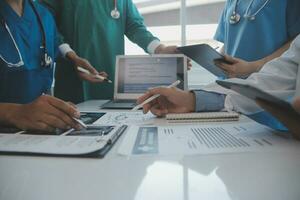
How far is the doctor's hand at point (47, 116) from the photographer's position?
2.02 ft

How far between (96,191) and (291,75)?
0.51 metres

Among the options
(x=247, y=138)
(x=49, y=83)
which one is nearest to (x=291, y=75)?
(x=247, y=138)

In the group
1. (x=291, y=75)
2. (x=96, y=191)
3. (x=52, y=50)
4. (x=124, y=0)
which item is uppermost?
(x=124, y=0)

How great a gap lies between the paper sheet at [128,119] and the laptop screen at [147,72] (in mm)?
319

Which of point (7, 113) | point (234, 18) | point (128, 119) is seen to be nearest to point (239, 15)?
point (234, 18)

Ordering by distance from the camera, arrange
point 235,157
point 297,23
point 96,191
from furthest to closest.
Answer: point 297,23, point 235,157, point 96,191

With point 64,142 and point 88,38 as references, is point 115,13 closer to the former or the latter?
point 88,38

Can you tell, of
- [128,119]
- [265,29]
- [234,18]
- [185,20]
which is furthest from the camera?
[185,20]

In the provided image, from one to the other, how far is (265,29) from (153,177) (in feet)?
2.93

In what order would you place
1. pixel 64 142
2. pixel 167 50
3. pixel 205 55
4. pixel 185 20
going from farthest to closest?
1. pixel 185 20
2. pixel 167 50
3. pixel 205 55
4. pixel 64 142

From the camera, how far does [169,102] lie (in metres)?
0.86

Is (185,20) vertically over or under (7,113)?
over

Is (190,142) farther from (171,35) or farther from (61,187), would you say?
(171,35)

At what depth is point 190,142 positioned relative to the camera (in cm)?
54
